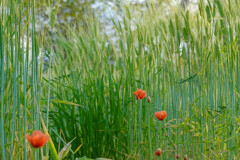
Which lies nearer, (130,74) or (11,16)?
(11,16)

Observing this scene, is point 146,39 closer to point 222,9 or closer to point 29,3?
point 222,9

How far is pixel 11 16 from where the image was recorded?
799 mm

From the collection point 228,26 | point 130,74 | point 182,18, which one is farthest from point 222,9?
point 130,74

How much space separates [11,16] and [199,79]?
89cm

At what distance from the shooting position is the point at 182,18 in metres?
1.33

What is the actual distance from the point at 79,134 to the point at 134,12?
69 cm

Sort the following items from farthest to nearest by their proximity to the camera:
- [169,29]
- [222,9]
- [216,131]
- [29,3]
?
1. [216,131]
2. [169,29]
3. [222,9]
4. [29,3]

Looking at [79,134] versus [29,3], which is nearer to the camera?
[29,3]

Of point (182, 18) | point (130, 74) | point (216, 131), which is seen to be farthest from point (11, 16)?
point (216, 131)

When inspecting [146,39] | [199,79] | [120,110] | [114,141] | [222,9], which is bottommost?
[114,141]

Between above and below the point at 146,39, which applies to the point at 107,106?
below

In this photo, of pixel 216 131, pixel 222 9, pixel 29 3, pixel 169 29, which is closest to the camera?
pixel 29 3

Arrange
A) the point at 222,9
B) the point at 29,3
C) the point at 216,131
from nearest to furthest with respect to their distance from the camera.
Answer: the point at 29,3
the point at 222,9
the point at 216,131

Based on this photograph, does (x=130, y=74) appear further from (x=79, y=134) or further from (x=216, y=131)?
(x=216, y=131)
